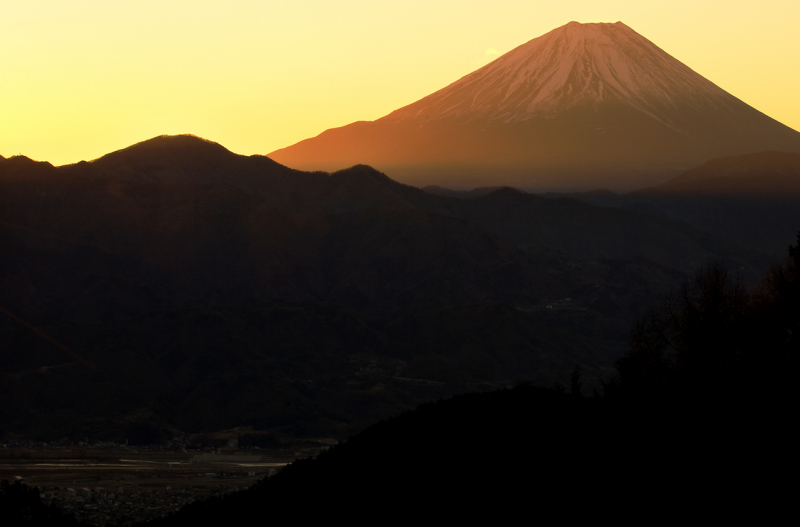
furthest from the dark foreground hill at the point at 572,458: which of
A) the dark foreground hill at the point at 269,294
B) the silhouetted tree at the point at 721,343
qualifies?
the dark foreground hill at the point at 269,294

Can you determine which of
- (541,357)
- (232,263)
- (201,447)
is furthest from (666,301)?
(232,263)

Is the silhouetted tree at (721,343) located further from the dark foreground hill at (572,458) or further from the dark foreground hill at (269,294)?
the dark foreground hill at (269,294)

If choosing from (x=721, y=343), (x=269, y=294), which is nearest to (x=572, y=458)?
(x=721, y=343)

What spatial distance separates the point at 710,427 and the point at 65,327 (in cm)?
9402

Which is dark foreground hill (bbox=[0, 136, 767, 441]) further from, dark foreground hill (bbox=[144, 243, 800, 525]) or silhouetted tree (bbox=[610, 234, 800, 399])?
dark foreground hill (bbox=[144, 243, 800, 525])

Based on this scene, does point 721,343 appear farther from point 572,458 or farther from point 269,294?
point 269,294

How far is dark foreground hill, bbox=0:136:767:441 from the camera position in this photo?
100 metres

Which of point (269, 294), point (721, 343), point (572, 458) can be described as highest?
point (269, 294)

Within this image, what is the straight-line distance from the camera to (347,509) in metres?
27.1

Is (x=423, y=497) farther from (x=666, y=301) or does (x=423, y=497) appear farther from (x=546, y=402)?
(x=666, y=301)

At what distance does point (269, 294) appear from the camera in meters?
146

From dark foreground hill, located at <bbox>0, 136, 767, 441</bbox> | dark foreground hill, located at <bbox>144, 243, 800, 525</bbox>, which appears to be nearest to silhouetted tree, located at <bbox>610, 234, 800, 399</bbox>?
dark foreground hill, located at <bbox>144, 243, 800, 525</bbox>

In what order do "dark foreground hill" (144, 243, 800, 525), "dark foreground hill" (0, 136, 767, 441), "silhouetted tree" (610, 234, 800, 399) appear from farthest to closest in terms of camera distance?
1. "dark foreground hill" (0, 136, 767, 441)
2. "silhouetted tree" (610, 234, 800, 399)
3. "dark foreground hill" (144, 243, 800, 525)

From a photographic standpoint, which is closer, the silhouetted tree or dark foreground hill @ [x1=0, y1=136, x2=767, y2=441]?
the silhouetted tree
